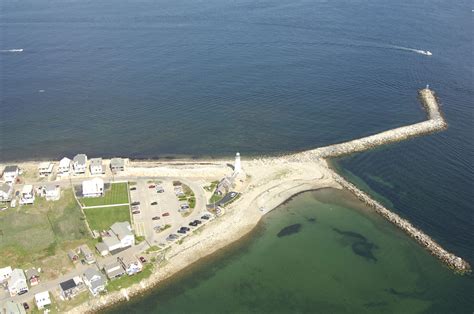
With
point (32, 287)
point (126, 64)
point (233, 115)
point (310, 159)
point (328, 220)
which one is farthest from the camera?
point (126, 64)

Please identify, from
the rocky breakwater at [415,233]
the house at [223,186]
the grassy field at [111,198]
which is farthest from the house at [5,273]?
the rocky breakwater at [415,233]

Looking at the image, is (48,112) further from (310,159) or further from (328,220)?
(328,220)

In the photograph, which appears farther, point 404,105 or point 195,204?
point 404,105

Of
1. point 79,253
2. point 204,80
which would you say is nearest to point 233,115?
point 204,80

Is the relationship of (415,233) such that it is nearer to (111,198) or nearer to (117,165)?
(111,198)

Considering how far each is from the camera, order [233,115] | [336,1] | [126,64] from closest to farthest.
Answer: [233,115], [126,64], [336,1]

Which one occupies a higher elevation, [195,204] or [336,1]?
[336,1]
